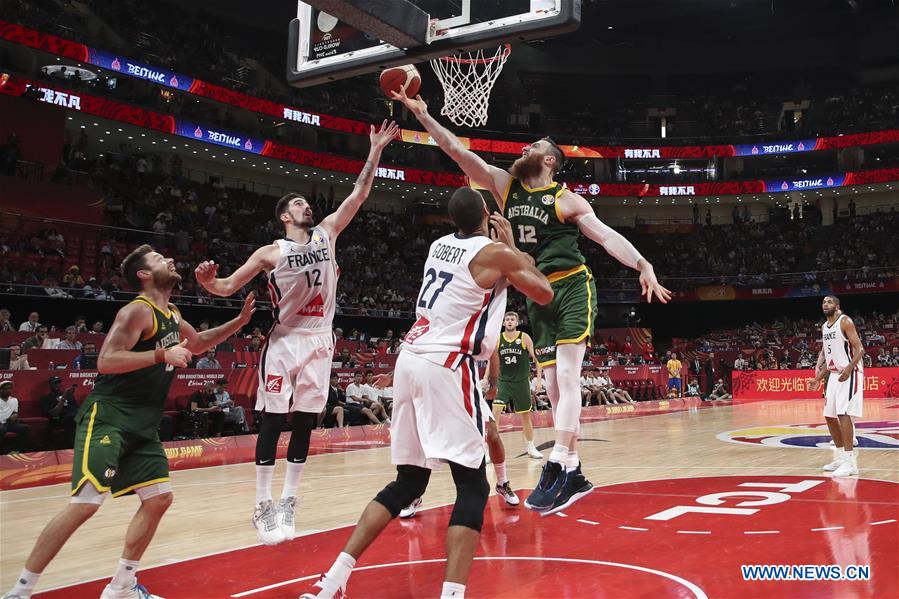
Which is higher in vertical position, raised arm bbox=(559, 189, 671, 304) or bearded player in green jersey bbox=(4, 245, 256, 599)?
raised arm bbox=(559, 189, 671, 304)

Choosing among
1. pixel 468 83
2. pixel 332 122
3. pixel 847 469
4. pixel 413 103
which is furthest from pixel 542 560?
pixel 332 122

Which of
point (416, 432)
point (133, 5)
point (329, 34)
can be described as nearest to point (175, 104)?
point (133, 5)

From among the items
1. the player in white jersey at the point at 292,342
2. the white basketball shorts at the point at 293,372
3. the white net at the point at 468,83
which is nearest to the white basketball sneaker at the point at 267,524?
the player in white jersey at the point at 292,342

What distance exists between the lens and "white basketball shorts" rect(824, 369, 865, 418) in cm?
822

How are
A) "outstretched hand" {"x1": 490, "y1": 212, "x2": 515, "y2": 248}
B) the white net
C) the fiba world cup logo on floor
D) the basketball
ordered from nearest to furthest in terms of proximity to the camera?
"outstretched hand" {"x1": 490, "y1": 212, "x2": 515, "y2": 248} < the basketball < the white net < the fiba world cup logo on floor

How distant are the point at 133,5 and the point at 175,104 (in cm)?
422

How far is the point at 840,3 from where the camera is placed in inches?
1499

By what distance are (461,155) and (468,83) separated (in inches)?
201

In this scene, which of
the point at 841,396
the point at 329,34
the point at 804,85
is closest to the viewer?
the point at 329,34

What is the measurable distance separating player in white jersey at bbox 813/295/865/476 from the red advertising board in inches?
670

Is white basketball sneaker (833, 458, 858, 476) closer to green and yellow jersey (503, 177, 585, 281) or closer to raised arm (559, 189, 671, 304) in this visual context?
raised arm (559, 189, 671, 304)

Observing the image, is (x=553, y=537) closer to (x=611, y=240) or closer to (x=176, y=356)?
(x=611, y=240)

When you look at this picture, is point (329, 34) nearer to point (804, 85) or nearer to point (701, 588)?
point (701, 588)

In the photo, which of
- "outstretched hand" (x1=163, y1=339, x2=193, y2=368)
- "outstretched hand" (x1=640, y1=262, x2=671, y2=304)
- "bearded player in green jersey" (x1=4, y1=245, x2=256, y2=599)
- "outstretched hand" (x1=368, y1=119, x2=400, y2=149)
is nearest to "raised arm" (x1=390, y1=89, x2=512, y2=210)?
"outstretched hand" (x1=368, y1=119, x2=400, y2=149)
